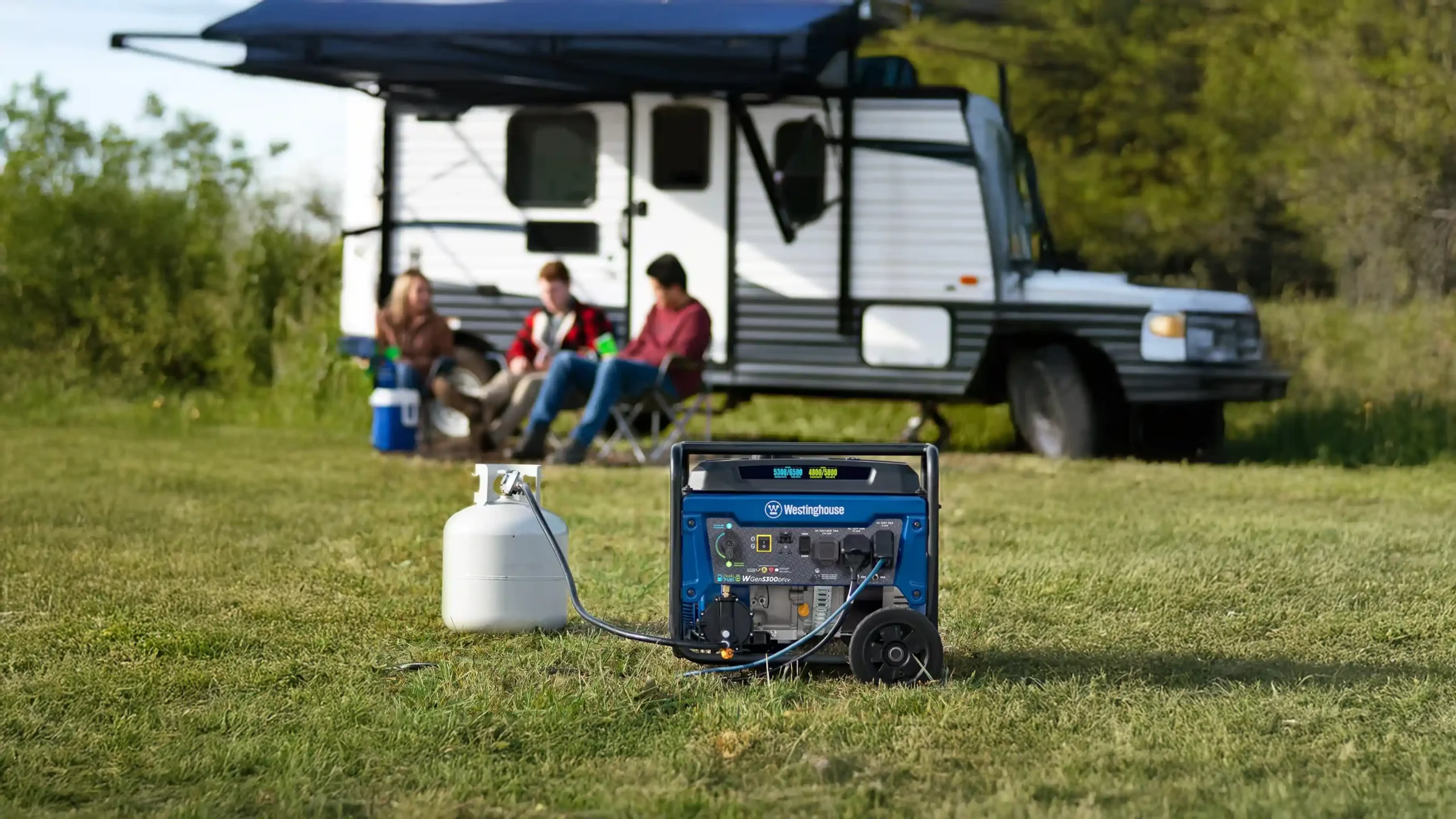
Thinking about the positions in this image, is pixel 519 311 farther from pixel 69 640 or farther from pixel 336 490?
pixel 69 640

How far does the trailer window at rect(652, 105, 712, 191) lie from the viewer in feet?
40.3

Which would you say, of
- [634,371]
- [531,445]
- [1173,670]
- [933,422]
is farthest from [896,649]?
[933,422]

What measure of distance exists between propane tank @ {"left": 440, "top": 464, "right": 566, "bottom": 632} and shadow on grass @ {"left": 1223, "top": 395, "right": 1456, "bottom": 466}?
784cm

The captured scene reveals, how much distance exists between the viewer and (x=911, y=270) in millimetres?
11961

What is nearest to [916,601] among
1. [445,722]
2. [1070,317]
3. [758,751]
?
[758,751]

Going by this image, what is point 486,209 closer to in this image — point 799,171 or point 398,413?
point 398,413

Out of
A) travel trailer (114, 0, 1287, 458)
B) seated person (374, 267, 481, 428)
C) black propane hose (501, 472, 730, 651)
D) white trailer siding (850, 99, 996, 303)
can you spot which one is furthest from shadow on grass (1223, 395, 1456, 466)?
black propane hose (501, 472, 730, 651)

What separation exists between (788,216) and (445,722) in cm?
824

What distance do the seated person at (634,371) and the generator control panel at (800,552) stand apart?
625 centimetres

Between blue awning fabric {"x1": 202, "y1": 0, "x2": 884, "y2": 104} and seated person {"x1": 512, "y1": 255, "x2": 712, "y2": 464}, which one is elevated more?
blue awning fabric {"x1": 202, "y1": 0, "x2": 884, "y2": 104}

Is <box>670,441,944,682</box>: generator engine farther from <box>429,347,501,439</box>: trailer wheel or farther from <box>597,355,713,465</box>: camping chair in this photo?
<box>429,347,501,439</box>: trailer wheel

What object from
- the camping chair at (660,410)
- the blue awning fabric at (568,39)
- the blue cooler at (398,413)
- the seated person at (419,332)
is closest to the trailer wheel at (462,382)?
the seated person at (419,332)

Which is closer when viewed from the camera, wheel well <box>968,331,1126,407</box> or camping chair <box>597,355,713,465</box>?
camping chair <box>597,355,713,465</box>

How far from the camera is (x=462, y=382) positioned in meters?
12.9
